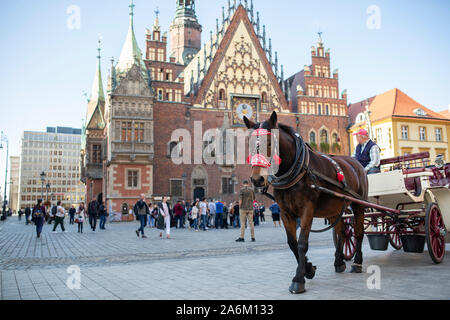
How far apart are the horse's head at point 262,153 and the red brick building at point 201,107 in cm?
2924

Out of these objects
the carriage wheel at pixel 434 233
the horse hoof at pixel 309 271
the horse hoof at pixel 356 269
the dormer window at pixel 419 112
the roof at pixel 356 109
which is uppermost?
the roof at pixel 356 109

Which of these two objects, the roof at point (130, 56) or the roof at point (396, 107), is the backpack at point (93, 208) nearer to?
the roof at point (130, 56)

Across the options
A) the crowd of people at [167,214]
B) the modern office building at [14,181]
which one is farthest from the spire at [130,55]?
the modern office building at [14,181]

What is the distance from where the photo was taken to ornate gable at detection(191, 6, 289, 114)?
37.5m

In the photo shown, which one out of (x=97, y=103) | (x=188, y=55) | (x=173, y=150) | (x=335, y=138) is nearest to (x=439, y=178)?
(x=173, y=150)

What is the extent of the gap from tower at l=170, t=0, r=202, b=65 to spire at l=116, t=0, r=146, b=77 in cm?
1447

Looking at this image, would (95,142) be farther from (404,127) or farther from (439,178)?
(439,178)

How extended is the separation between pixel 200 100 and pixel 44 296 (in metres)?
33.0

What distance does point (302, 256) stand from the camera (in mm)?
5133

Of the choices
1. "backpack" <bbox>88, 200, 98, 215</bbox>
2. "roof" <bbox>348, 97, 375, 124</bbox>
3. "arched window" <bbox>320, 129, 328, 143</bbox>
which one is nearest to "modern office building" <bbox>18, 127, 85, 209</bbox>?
"roof" <bbox>348, 97, 375, 124</bbox>

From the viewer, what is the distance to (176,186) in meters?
35.2

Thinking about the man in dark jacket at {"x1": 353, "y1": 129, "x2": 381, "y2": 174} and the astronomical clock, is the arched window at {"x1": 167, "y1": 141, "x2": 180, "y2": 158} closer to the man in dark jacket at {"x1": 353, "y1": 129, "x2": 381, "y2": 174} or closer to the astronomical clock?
the astronomical clock

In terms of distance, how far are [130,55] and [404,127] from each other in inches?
1073

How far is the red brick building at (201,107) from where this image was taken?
33.8m
